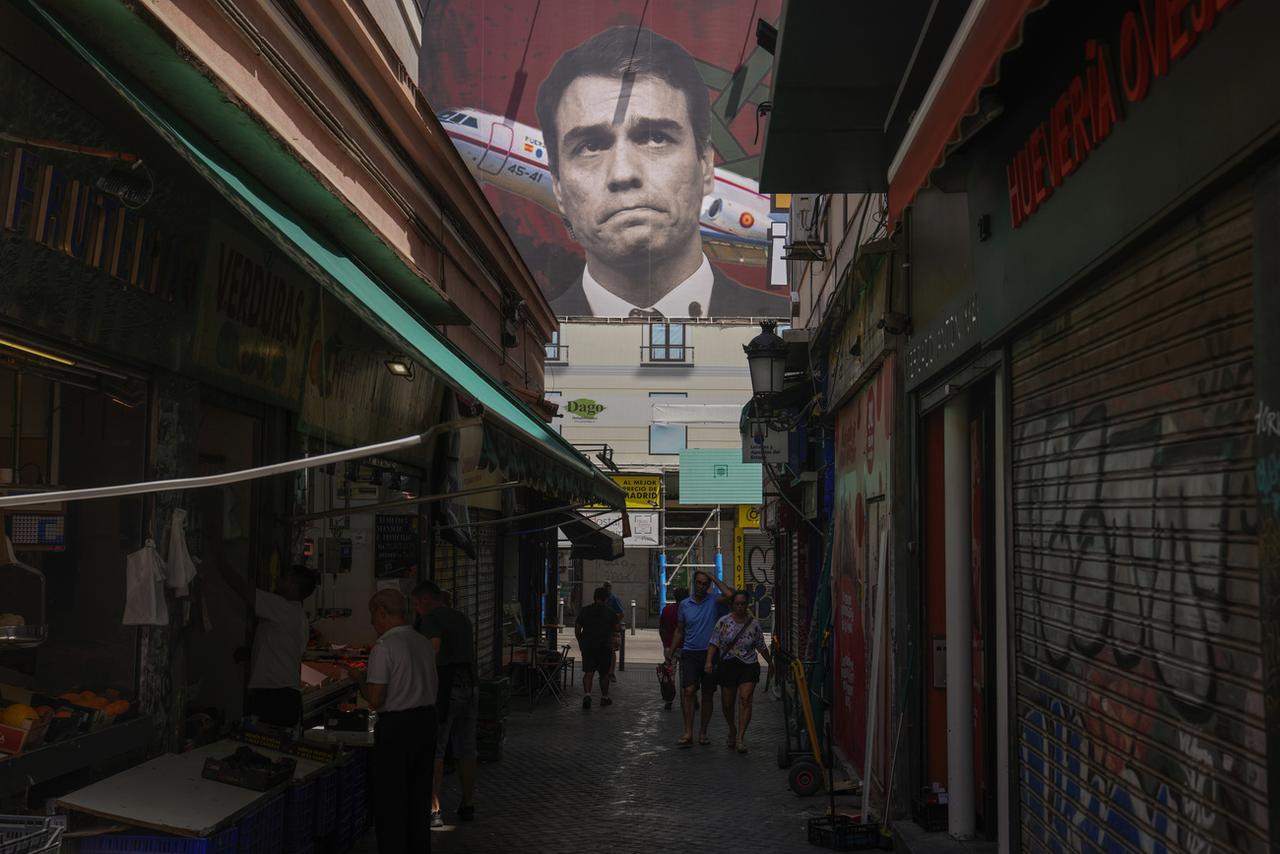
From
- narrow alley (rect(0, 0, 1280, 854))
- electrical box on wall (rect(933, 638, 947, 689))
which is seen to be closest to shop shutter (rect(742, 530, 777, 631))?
narrow alley (rect(0, 0, 1280, 854))

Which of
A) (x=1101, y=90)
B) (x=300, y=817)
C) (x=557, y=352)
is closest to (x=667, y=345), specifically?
(x=557, y=352)

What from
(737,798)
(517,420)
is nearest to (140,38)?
(517,420)

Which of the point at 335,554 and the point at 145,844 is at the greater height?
the point at 335,554

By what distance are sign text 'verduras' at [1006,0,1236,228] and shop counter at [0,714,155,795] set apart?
5.22m

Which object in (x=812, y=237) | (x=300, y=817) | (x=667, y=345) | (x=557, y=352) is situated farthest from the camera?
(x=667, y=345)

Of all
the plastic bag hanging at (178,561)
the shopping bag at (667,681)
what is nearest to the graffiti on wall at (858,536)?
the shopping bag at (667,681)

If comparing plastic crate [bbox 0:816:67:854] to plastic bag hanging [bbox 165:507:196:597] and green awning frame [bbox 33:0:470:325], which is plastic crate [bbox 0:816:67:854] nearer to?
green awning frame [bbox 33:0:470:325]

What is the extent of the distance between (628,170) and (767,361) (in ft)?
116

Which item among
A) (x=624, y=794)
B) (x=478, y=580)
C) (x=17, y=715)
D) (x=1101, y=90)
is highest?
(x=1101, y=90)

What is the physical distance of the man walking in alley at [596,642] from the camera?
1923cm

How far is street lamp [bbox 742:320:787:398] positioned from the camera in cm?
1514

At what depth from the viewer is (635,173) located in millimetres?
49406

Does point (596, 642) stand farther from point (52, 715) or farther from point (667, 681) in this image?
point (52, 715)

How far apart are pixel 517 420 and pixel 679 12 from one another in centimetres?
4350
